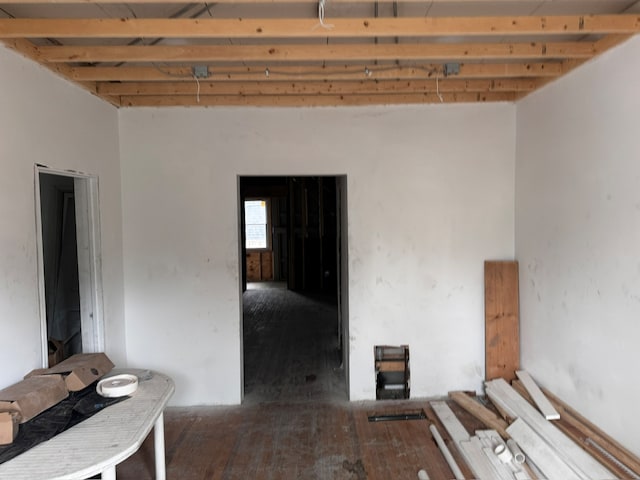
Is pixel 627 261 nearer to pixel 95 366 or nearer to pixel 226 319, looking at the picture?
pixel 226 319

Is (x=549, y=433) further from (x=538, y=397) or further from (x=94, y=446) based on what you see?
(x=94, y=446)

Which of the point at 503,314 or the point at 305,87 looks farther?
the point at 503,314

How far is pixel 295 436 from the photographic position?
10.5 ft

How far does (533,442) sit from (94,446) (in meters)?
2.67

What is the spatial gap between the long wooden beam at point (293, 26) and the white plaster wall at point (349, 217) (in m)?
1.49

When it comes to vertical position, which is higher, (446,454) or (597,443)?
(597,443)

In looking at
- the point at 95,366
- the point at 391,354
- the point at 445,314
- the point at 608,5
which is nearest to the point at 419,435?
the point at 391,354

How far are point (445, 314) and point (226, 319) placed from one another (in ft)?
6.66

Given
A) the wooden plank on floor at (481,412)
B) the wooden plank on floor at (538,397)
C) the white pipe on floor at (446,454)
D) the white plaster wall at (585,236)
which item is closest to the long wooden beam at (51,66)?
the white plaster wall at (585,236)

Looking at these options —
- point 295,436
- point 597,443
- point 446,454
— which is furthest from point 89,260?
point 597,443

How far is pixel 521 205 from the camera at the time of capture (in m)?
3.66

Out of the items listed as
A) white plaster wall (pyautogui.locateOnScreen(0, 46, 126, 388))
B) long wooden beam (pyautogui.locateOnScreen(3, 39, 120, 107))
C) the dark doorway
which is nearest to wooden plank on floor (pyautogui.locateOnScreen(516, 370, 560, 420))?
white plaster wall (pyautogui.locateOnScreen(0, 46, 126, 388))

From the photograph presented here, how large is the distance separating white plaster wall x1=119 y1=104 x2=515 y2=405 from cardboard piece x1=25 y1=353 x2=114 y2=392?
1.04 m

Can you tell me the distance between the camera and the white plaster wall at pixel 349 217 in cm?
367
